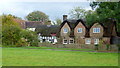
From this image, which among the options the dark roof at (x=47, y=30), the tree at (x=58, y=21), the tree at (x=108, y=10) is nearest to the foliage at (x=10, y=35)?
the dark roof at (x=47, y=30)

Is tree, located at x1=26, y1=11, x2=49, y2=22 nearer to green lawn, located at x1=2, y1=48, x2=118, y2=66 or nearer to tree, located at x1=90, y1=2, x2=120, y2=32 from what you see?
tree, located at x1=90, y1=2, x2=120, y2=32

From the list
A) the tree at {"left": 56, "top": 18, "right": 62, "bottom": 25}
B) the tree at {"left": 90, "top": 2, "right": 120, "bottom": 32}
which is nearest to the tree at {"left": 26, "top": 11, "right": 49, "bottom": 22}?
the tree at {"left": 56, "top": 18, "right": 62, "bottom": 25}

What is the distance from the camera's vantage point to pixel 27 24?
6147cm

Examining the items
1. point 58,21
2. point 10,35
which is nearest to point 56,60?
point 10,35

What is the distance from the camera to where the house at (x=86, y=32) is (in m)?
34.8

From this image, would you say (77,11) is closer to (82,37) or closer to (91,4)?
(82,37)

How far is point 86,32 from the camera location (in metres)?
36.5

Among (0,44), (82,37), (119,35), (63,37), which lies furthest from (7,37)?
(119,35)

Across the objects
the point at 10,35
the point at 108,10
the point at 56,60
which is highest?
the point at 108,10

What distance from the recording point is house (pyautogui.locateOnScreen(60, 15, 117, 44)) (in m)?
34.8

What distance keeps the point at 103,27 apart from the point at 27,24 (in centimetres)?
3122

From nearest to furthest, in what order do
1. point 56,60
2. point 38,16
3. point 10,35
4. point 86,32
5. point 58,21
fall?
point 56,60 → point 10,35 → point 86,32 → point 58,21 → point 38,16

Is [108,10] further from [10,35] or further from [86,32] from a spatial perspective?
[10,35]

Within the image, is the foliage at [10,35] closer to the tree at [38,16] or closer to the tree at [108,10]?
the tree at [108,10]
